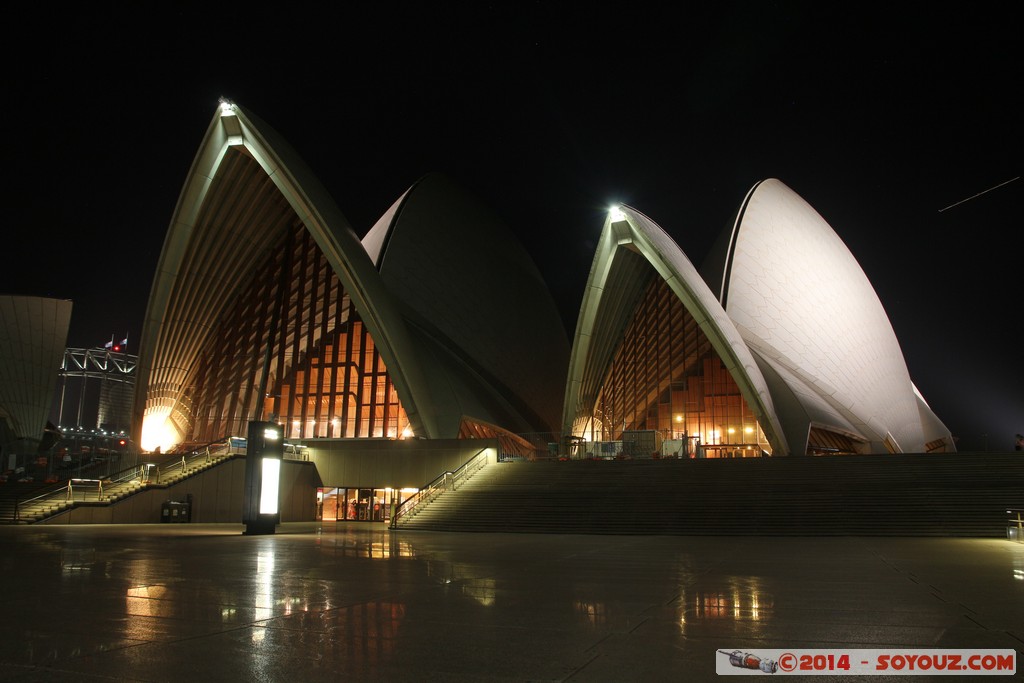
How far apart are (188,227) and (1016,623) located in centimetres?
2967

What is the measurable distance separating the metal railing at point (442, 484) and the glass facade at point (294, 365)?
645 centimetres

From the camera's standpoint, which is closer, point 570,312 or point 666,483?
point 666,483

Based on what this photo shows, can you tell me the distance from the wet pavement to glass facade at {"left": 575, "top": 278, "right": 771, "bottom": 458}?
26135mm

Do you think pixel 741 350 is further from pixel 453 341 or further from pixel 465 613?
pixel 465 613

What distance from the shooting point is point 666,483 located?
21047mm

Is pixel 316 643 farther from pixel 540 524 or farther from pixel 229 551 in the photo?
pixel 540 524

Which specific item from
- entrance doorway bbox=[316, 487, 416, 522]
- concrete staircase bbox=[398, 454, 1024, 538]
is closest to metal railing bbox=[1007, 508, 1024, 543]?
concrete staircase bbox=[398, 454, 1024, 538]

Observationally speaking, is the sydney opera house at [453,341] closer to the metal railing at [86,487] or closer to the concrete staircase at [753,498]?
the metal railing at [86,487]

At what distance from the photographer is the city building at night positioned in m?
29.2

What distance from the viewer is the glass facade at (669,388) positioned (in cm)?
3612

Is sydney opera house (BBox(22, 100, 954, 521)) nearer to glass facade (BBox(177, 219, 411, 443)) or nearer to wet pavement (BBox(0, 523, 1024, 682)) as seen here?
glass facade (BBox(177, 219, 411, 443))

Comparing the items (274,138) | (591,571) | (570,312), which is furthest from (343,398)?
(570,312)

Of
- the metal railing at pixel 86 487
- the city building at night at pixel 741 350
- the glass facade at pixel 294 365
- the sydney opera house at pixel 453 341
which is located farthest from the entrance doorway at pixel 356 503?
the metal railing at pixel 86 487

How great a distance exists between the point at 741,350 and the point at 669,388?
8.53 meters
